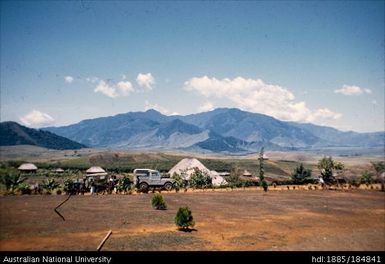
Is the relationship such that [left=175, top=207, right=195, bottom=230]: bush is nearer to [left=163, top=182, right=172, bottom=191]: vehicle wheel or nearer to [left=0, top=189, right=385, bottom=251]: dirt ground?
[left=0, top=189, right=385, bottom=251]: dirt ground

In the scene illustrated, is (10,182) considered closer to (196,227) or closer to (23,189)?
(23,189)

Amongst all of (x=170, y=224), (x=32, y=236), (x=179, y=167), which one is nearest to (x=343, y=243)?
(x=170, y=224)

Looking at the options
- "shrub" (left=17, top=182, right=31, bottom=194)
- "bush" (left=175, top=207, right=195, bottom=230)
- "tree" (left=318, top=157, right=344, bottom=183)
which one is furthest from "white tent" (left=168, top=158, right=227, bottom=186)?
"bush" (left=175, top=207, right=195, bottom=230)

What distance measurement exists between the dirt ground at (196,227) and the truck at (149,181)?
32.9ft

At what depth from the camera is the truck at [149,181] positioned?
124 ft

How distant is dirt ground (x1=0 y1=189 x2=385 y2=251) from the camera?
14266 mm

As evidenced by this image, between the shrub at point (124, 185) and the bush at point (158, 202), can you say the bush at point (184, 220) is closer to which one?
the bush at point (158, 202)

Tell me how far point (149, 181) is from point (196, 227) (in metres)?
20.5

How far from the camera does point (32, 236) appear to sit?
1458 centimetres

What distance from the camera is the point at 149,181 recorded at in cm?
3828

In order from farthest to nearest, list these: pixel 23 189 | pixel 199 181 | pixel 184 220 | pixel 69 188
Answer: pixel 199 181, pixel 69 188, pixel 23 189, pixel 184 220

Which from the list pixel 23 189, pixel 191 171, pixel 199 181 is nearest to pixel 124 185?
pixel 23 189

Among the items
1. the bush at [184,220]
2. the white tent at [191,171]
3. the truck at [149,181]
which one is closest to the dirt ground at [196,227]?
the bush at [184,220]

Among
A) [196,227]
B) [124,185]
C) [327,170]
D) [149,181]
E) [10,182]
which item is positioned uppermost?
[327,170]
